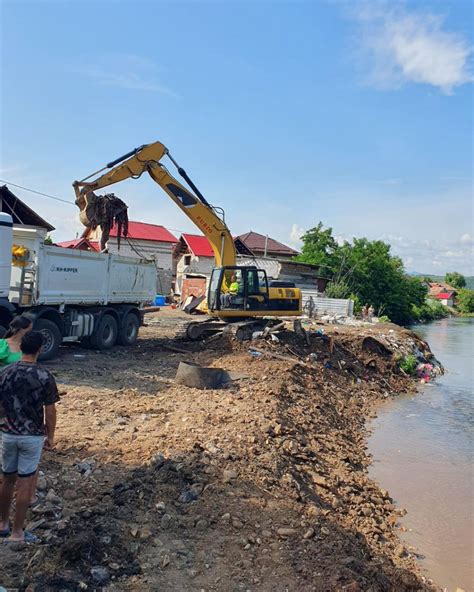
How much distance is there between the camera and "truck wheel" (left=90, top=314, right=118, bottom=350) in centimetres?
1205

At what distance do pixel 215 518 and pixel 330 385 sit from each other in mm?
7616

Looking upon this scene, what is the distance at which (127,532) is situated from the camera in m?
3.83

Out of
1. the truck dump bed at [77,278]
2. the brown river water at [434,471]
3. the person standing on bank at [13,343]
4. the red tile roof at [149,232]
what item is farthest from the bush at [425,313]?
the person standing on bank at [13,343]

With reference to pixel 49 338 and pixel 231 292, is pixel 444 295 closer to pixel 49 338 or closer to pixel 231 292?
pixel 231 292

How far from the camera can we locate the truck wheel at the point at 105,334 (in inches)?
474

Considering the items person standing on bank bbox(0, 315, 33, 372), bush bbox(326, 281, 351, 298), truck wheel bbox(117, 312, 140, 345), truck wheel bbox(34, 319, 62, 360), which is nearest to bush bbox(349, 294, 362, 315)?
bush bbox(326, 281, 351, 298)

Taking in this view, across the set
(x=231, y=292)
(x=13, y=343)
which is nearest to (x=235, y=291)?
(x=231, y=292)

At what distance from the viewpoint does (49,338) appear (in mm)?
10250

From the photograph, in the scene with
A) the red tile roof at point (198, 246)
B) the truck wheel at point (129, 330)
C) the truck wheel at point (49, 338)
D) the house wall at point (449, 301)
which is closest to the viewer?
the truck wheel at point (49, 338)

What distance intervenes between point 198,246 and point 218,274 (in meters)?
22.4

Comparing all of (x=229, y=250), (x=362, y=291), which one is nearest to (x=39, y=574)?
(x=229, y=250)

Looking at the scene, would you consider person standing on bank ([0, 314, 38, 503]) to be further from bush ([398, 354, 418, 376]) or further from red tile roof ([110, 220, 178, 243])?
red tile roof ([110, 220, 178, 243])

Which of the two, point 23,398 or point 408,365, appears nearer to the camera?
point 23,398

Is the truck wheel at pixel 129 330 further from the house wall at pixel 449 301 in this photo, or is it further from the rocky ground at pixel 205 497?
the house wall at pixel 449 301
